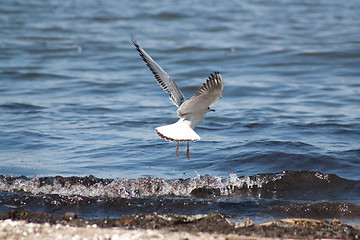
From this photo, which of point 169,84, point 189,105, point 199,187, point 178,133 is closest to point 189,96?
point 169,84

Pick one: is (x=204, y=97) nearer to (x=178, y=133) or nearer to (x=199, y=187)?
(x=178, y=133)

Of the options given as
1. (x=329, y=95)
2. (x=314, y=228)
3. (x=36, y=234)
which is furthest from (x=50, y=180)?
(x=329, y=95)

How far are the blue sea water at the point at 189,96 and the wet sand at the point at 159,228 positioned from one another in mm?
738

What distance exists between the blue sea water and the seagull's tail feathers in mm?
757

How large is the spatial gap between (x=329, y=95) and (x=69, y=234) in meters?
9.00

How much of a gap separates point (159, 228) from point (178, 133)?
171 cm

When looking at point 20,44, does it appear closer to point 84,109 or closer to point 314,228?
A: point 84,109

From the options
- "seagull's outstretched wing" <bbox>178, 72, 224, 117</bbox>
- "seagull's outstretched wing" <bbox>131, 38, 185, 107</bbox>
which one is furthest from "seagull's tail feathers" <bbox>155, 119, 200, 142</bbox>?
"seagull's outstretched wing" <bbox>131, 38, 185, 107</bbox>

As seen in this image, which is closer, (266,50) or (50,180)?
(50,180)

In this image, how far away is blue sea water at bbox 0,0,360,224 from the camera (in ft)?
21.9

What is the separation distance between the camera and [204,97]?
6.16 meters

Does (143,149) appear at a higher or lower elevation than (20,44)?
lower

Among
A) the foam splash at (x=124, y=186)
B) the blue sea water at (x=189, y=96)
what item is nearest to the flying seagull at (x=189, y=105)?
the foam splash at (x=124, y=186)

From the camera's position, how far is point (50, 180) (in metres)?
6.71
